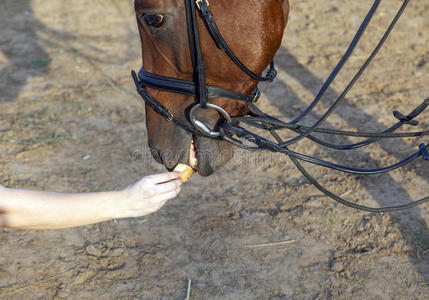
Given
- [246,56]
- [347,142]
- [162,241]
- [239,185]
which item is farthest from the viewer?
[347,142]

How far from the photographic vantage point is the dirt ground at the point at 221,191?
9.14ft

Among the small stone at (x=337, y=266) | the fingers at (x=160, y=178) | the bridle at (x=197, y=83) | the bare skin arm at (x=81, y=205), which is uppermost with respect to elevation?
the bridle at (x=197, y=83)

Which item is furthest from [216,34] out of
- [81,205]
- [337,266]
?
[337,266]

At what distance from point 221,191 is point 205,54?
1700mm

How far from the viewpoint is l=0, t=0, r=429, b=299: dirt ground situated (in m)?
2.79

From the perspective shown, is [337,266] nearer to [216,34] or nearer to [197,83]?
[197,83]

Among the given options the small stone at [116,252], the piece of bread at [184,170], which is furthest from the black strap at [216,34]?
the small stone at [116,252]

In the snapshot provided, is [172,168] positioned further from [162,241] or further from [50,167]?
[50,167]

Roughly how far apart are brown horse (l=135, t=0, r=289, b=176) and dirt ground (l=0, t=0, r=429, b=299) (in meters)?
0.92

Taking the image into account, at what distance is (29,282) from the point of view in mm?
2795

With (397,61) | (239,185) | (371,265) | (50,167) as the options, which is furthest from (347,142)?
(50,167)

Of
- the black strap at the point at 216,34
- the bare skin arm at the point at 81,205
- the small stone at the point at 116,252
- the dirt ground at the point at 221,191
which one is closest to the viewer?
the bare skin arm at the point at 81,205

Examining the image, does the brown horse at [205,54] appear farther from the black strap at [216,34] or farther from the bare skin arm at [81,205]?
the bare skin arm at [81,205]

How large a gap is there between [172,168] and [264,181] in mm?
1495
